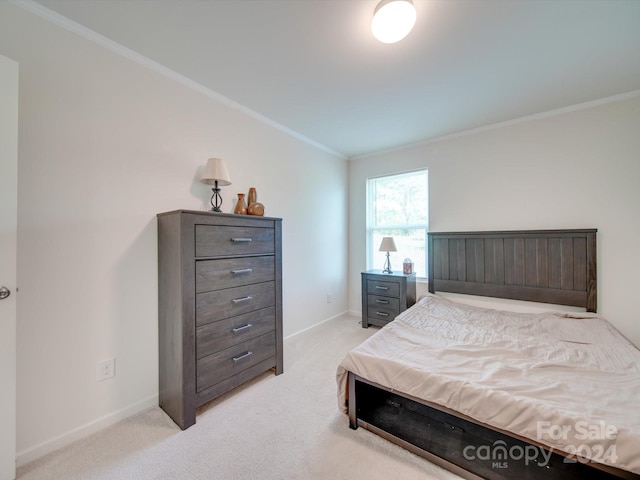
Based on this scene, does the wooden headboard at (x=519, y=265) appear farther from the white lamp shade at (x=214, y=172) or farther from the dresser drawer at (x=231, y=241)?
the white lamp shade at (x=214, y=172)

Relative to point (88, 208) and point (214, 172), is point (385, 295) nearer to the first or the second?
A: point (214, 172)

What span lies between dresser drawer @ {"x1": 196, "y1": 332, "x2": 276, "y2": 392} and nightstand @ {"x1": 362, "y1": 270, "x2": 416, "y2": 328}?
4.92 feet

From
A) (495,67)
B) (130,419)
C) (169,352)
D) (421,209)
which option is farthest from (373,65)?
(130,419)

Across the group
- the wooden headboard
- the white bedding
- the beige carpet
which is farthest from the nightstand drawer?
the beige carpet

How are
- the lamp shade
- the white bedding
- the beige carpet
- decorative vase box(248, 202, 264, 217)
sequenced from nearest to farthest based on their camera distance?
the white bedding < the beige carpet < decorative vase box(248, 202, 264, 217) < the lamp shade

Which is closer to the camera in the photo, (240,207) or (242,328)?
(242,328)

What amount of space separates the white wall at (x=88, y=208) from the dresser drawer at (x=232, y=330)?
1.41ft

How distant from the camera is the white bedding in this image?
1.01 metres

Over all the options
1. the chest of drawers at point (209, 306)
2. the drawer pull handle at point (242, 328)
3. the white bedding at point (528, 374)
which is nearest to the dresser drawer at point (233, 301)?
the chest of drawers at point (209, 306)

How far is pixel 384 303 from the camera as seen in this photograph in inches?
124

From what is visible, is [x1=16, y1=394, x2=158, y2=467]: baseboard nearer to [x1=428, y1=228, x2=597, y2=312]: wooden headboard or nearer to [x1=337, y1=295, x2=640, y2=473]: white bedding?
[x1=337, y1=295, x2=640, y2=473]: white bedding

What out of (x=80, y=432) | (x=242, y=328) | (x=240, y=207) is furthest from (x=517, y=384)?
(x=80, y=432)

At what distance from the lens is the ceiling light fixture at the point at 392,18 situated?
1279mm

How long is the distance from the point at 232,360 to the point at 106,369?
2.48 ft
